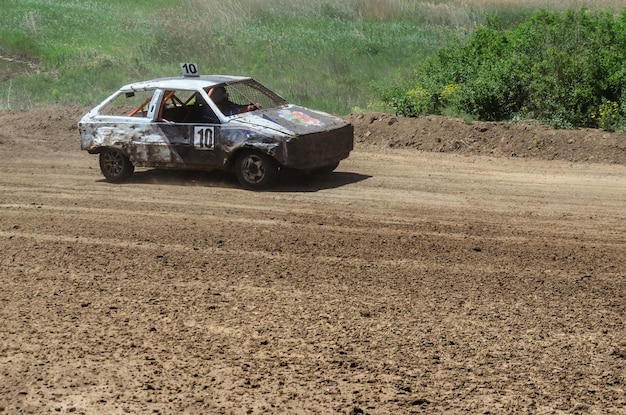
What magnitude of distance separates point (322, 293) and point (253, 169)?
5198 millimetres

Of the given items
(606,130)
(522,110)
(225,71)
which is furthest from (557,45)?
(225,71)

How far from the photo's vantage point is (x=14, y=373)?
668 cm

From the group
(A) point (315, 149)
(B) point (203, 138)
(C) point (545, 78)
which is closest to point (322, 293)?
(A) point (315, 149)

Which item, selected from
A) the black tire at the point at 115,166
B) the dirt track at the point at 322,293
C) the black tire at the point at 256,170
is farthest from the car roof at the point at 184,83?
the dirt track at the point at 322,293

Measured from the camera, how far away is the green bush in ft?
55.5

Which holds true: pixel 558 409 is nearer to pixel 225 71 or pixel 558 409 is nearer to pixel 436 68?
pixel 436 68

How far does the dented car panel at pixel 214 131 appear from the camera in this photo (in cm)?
1290

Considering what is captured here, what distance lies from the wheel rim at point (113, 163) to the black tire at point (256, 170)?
7.07 feet

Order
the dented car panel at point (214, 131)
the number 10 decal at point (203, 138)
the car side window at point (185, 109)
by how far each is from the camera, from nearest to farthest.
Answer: the dented car panel at point (214, 131), the number 10 decal at point (203, 138), the car side window at point (185, 109)

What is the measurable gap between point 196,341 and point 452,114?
11.6 m

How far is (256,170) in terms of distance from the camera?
13250 mm

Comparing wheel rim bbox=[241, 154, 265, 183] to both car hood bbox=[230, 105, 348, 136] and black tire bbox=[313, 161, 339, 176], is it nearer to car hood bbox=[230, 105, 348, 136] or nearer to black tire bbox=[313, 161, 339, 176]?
car hood bbox=[230, 105, 348, 136]

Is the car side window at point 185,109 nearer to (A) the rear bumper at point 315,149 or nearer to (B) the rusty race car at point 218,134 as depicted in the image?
(B) the rusty race car at point 218,134

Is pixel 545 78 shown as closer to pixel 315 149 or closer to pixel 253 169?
pixel 315 149
